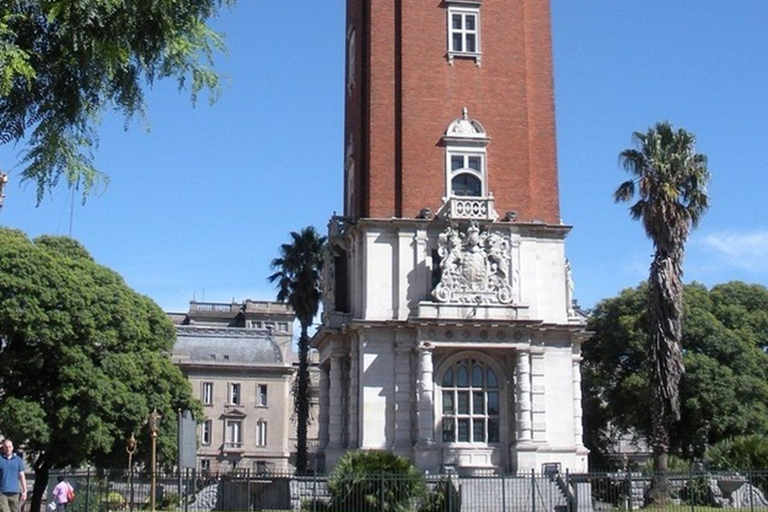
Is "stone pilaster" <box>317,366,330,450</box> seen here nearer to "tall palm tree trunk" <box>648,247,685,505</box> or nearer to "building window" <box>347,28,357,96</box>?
"building window" <box>347,28,357,96</box>

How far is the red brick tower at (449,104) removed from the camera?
133 ft

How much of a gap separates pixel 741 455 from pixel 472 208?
12013 mm

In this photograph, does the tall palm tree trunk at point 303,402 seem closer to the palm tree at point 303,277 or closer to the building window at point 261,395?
the palm tree at point 303,277

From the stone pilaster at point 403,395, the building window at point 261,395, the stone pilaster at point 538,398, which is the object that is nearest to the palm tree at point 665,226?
the stone pilaster at point 538,398

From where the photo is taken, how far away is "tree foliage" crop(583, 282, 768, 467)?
5497 cm

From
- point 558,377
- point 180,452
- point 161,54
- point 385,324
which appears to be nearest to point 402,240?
point 385,324

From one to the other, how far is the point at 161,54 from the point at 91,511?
17.2 meters

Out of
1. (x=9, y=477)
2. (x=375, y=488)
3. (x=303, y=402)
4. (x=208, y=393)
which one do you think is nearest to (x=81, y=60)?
(x=9, y=477)

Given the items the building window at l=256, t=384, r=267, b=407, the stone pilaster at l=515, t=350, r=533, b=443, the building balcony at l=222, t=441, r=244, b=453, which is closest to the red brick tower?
the stone pilaster at l=515, t=350, r=533, b=443

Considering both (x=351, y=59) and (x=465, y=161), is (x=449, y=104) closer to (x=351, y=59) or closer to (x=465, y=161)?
(x=465, y=161)

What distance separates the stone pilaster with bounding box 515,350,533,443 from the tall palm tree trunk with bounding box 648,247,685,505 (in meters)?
4.05

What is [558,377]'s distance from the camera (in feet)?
129

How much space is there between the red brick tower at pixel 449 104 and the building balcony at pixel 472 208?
0.84 metres

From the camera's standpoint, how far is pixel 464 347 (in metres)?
38.3
